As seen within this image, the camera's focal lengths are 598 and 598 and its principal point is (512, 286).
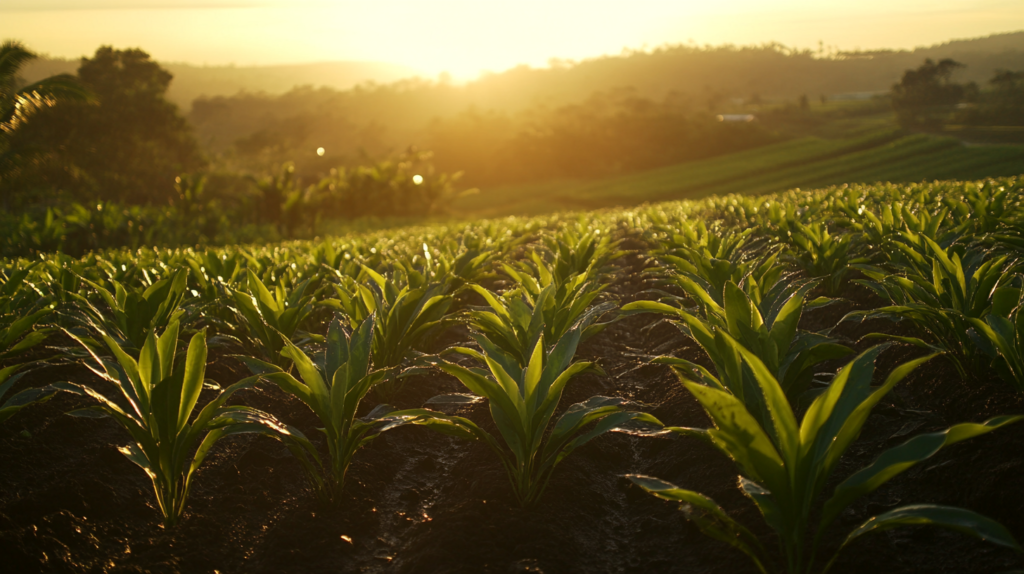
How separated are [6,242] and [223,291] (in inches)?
455

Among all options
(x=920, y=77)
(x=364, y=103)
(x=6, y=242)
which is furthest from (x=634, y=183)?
(x=364, y=103)

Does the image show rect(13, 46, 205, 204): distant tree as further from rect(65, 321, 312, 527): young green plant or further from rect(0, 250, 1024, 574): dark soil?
rect(65, 321, 312, 527): young green plant

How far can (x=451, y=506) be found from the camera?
7.43 ft

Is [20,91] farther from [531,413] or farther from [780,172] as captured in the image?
[780,172]

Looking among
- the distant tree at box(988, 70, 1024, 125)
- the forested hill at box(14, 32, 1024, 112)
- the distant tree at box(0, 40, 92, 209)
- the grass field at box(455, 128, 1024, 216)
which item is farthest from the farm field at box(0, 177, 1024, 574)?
the forested hill at box(14, 32, 1024, 112)

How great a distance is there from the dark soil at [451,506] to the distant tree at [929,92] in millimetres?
71143

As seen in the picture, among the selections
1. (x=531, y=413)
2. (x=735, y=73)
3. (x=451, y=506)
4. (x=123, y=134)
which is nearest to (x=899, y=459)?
(x=531, y=413)

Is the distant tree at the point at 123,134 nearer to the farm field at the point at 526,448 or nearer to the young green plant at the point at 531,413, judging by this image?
the farm field at the point at 526,448

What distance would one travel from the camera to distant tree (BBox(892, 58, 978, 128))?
62062 mm

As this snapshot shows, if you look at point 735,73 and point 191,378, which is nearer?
point 191,378

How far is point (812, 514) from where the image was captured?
2.03 m

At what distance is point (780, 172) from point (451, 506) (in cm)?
5240

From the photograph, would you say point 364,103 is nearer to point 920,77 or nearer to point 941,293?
point 920,77

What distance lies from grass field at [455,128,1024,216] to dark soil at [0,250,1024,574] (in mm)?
38246
